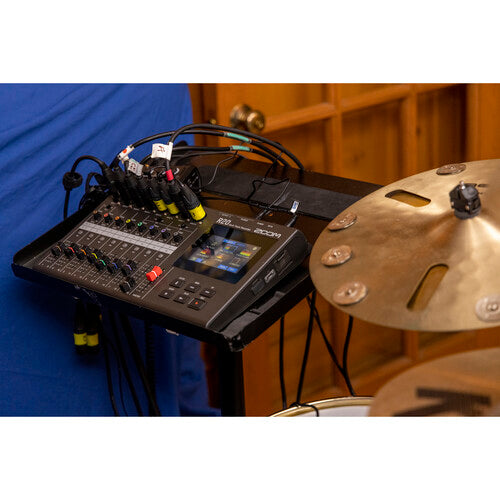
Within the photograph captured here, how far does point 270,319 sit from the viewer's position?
96cm

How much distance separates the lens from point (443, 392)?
2.20ft

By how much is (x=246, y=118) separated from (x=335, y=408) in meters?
0.79

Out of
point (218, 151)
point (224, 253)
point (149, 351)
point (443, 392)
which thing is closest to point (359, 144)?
point (218, 151)

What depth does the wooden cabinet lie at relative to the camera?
1.74m

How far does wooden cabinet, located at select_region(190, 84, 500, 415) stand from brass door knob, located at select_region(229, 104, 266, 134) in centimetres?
1

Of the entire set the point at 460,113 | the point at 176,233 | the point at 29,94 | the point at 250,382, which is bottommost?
the point at 250,382

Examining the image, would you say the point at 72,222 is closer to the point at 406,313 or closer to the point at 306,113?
the point at 406,313

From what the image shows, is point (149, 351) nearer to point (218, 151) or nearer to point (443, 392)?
point (218, 151)

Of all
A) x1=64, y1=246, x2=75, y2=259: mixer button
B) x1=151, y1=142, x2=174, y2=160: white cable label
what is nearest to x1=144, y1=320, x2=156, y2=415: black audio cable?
x1=64, y1=246, x2=75, y2=259: mixer button

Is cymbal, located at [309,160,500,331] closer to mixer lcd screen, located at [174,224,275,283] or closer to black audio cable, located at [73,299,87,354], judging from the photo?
mixer lcd screen, located at [174,224,275,283]

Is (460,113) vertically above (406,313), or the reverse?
(406,313)

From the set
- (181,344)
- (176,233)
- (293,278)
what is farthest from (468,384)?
(181,344)

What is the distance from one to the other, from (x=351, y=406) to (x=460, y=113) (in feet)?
4.19

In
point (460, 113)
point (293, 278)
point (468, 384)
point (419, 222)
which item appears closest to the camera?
point (468, 384)
